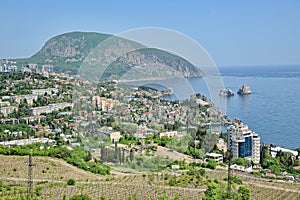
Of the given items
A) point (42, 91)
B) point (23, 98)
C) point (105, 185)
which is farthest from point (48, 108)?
point (105, 185)

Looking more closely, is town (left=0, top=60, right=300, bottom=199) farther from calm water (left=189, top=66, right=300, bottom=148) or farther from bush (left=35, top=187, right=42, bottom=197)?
calm water (left=189, top=66, right=300, bottom=148)

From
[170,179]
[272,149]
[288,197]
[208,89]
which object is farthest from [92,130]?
[272,149]

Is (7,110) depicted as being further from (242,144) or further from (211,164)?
(211,164)

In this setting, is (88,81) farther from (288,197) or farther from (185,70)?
(288,197)

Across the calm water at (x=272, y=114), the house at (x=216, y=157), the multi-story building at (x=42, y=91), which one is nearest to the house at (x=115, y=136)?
the house at (x=216, y=157)

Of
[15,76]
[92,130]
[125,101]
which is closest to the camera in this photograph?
[92,130]

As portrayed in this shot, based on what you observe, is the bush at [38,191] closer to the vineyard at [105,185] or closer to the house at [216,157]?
the vineyard at [105,185]

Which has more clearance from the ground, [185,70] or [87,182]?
[185,70]
